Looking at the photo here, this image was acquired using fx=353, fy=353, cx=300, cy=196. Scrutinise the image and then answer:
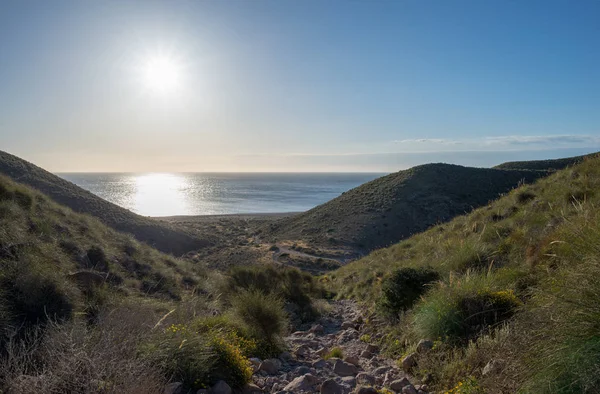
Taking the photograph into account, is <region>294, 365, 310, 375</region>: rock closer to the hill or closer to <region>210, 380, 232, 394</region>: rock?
<region>210, 380, 232, 394</region>: rock

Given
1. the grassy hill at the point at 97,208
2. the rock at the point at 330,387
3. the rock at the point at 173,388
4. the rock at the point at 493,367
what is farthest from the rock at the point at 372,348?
the grassy hill at the point at 97,208

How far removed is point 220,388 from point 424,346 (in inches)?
113

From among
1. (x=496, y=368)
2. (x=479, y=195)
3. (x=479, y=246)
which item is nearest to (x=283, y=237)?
(x=479, y=195)

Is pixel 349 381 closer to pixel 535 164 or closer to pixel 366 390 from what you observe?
pixel 366 390

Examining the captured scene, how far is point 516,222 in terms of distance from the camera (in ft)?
27.9

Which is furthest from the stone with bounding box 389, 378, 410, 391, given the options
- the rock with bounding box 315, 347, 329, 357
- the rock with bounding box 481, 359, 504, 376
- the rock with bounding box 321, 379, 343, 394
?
the rock with bounding box 315, 347, 329, 357

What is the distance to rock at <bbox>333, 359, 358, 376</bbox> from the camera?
5297mm

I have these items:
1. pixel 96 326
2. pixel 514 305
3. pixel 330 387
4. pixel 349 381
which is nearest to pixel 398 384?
pixel 349 381

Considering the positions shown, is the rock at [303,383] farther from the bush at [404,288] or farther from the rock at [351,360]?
the bush at [404,288]

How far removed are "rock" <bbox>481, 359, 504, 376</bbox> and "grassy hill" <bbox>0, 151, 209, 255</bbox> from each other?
30093 millimetres

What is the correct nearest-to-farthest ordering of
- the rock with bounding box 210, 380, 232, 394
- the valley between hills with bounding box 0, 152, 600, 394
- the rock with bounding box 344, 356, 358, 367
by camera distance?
the valley between hills with bounding box 0, 152, 600, 394
the rock with bounding box 210, 380, 232, 394
the rock with bounding box 344, 356, 358, 367

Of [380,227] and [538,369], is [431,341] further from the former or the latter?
[380,227]

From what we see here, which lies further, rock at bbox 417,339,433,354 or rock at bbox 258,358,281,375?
rock at bbox 258,358,281,375

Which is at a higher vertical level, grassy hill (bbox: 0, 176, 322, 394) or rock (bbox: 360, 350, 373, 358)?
grassy hill (bbox: 0, 176, 322, 394)
